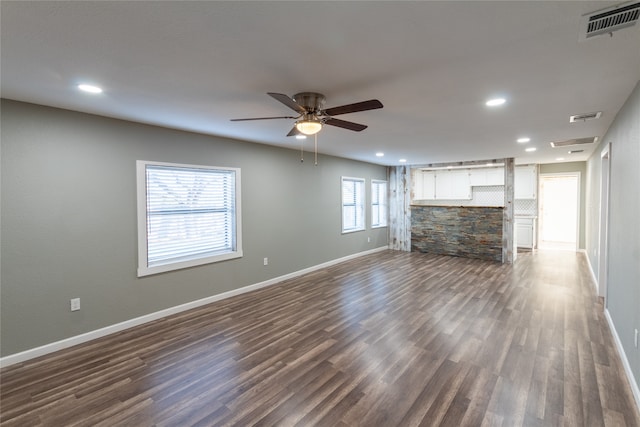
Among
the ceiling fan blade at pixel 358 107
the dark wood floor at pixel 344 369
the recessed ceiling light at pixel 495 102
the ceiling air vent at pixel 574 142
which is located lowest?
the dark wood floor at pixel 344 369

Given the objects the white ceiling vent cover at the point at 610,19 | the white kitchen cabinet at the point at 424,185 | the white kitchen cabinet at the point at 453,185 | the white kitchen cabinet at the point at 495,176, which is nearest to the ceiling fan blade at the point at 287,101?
the white ceiling vent cover at the point at 610,19

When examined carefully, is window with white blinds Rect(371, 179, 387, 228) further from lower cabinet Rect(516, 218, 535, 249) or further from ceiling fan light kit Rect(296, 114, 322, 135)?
ceiling fan light kit Rect(296, 114, 322, 135)

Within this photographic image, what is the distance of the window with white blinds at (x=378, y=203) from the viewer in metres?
8.10

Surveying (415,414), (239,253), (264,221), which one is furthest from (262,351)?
(264,221)

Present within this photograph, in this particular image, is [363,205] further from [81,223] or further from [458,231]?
[81,223]

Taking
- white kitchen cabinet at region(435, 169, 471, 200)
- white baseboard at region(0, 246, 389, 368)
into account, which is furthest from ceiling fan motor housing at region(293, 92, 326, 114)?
white kitchen cabinet at region(435, 169, 471, 200)

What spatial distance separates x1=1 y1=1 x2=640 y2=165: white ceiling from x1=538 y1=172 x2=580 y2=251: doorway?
273 inches

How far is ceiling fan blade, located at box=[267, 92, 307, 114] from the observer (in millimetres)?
2096

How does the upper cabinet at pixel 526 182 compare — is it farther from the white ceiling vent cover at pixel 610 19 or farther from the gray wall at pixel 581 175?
the white ceiling vent cover at pixel 610 19

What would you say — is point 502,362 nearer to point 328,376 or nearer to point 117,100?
Result: point 328,376

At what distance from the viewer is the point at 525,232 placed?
8.49 metres

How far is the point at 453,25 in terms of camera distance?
1.56 meters

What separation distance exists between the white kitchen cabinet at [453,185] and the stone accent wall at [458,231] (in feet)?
4.14

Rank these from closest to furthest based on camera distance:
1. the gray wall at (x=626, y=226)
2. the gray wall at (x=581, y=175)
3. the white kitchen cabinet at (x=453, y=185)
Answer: the gray wall at (x=626, y=226) < the gray wall at (x=581, y=175) < the white kitchen cabinet at (x=453, y=185)
